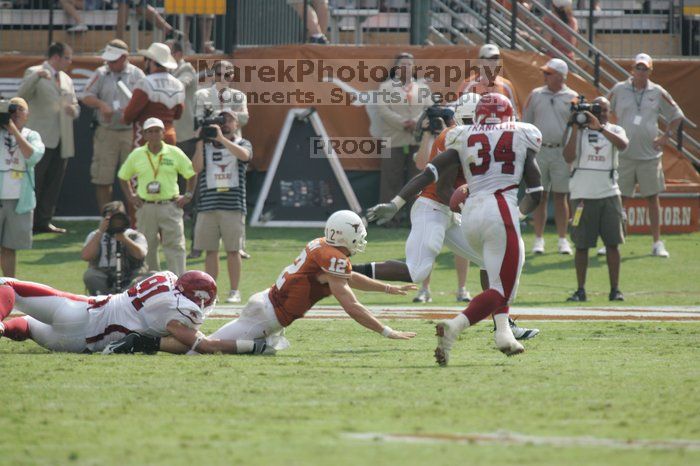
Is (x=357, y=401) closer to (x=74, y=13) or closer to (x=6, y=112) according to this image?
(x=6, y=112)

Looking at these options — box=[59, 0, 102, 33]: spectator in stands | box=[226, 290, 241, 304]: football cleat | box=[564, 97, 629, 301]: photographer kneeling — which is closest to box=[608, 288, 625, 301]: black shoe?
box=[564, 97, 629, 301]: photographer kneeling

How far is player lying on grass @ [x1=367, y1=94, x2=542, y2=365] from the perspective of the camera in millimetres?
9031

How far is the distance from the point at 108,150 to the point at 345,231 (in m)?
8.74

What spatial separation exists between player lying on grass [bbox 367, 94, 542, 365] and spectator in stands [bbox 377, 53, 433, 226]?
322 inches

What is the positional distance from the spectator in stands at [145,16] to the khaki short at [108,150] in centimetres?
210

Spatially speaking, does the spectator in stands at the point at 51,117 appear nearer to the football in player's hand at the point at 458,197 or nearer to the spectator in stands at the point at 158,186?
the spectator in stands at the point at 158,186

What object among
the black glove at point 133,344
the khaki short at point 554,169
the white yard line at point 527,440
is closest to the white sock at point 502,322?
the black glove at point 133,344

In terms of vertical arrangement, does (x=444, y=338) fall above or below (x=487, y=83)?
below

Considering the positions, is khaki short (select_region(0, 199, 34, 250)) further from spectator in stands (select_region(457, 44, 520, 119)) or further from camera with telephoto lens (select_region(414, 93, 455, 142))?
spectator in stands (select_region(457, 44, 520, 119))

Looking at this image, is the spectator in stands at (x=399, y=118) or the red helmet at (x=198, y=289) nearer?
the red helmet at (x=198, y=289)

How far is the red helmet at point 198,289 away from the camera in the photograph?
9.27 m

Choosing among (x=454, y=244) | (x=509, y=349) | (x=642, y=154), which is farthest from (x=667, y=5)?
(x=509, y=349)

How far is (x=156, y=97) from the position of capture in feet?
51.0

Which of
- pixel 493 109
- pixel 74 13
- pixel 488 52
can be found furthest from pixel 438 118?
pixel 74 13
